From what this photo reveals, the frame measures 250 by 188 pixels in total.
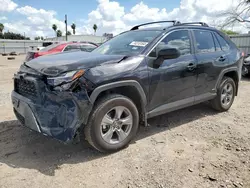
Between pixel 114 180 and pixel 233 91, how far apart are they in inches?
150

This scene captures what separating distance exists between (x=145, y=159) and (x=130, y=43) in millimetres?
1932

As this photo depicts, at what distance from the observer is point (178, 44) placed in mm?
4309

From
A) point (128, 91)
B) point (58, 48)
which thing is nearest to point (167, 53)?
point (128, 91)

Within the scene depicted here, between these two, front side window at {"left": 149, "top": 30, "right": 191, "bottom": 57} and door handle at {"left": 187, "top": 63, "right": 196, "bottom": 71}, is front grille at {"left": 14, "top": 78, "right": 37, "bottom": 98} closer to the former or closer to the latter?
front side window at {"left": 149, "top": 30, "right": 191, "bottom": 57}

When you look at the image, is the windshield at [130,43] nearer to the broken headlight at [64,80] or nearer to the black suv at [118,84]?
the black suv at [118,84]

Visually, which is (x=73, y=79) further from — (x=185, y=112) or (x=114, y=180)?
(x=185, y=112)

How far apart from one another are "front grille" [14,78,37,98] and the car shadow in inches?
32.3

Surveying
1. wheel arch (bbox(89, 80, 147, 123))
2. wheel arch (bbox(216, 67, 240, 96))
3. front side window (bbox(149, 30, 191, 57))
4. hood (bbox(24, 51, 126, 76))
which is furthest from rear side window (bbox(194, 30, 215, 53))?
hood (bbox(24, 51, 126, 76))

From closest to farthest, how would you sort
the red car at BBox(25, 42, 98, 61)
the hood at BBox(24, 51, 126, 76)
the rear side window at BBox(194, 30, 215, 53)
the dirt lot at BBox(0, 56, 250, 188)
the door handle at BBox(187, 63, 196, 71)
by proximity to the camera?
the dirt lot at BBox(0, 56, 250, 188), the hood at BBox(24, 51, 126, 76), the door handle at BBox(187, 63, 196, 71), the rear side window at BBox(194, 30, 215, 53), the red car at BBox(25, 42, 98, 61)

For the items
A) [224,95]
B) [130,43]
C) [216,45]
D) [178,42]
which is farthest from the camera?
[224,95]

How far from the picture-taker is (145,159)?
3.40 m

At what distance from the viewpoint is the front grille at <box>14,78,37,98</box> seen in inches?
132

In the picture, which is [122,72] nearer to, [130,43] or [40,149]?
[130,43]

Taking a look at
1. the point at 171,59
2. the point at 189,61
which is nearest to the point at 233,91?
the point at 189,61
